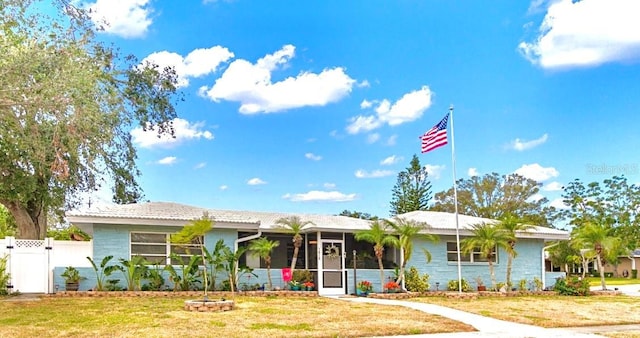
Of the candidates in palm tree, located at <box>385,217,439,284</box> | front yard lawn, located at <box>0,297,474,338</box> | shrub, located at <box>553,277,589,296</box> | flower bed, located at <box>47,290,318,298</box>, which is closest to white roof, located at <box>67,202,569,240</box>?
palm tree, located at <box>385,217,439,284</box>

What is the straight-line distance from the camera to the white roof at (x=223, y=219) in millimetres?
19167

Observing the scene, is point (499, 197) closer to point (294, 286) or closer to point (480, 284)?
point (480, 284)

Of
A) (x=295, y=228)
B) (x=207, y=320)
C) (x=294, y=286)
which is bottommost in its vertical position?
(x=294, y=286)

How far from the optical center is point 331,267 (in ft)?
72.4

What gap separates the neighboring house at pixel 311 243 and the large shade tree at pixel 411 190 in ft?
70.0

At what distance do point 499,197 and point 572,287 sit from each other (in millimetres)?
33522

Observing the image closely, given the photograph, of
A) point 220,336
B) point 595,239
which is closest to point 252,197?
point 595,239

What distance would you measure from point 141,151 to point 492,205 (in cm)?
3801

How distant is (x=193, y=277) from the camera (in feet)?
64.4

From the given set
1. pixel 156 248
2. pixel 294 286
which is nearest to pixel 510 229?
pixel 294 286

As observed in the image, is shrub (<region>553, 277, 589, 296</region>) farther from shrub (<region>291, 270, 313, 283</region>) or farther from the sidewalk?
the sidewalk

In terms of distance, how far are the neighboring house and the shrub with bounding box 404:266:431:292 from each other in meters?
0.46

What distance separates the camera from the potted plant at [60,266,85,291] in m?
18.5

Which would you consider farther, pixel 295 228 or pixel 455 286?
pixel 455 286
